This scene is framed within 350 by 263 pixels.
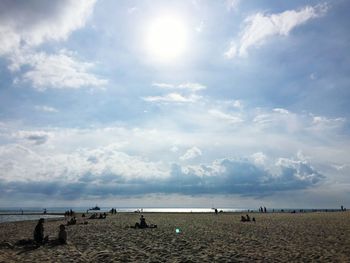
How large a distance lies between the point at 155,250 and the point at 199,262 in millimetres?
4324

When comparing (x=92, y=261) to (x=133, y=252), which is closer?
(x=92, y=261)

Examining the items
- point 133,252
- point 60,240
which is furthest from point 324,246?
point 60,240

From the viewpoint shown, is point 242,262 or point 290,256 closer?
point 242,262

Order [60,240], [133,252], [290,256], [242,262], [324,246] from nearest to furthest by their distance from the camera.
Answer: [242,262]
[290,256]
[133,252]
[324,246]
[60,240]

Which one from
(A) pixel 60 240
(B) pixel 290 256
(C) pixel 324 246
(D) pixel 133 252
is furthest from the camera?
(A) pixel 60 240

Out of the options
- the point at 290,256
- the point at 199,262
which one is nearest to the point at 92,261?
the point at 199,262

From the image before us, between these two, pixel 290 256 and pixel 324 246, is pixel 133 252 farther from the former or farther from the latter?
pixel 324 246

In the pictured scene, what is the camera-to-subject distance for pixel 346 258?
15.8 m

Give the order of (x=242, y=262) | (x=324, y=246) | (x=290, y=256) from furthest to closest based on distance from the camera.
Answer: (x=324, y=246)
(x=290, y=256)
(x=242, y=262)

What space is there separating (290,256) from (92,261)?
9580 millimetres

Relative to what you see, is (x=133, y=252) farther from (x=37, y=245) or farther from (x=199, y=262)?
(x=37, y=245)

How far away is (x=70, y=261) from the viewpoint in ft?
52.0

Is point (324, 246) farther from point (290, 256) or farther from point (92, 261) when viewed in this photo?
point (92, 261)

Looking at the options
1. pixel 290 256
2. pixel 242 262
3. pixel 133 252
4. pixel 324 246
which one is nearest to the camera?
pixel 242 262
